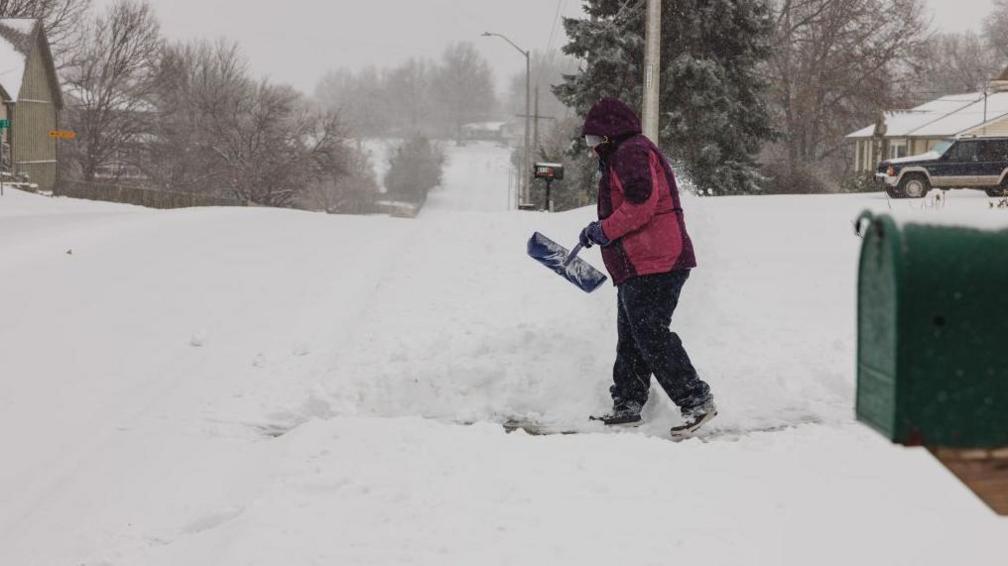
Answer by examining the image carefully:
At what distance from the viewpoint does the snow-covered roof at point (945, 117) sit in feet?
156

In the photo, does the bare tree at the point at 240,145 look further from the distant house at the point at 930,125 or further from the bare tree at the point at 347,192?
the distant house at the point at 930,125

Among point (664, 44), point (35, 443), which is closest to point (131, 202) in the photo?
point (664, 44)

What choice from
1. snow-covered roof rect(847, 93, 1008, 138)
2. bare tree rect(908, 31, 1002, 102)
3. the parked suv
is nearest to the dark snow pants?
the parked suv

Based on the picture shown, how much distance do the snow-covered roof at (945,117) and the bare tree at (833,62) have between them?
135 centimetres

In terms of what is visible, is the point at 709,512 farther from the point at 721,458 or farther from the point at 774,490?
the point at 721,458

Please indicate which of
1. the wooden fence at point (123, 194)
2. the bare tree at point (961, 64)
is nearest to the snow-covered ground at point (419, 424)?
the wooden fence at point (123, 194)

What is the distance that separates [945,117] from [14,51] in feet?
142

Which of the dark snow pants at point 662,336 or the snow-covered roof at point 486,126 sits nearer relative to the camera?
the dark snow pants at point 662,336

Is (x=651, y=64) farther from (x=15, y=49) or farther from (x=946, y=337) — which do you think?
(x=15, y=49)

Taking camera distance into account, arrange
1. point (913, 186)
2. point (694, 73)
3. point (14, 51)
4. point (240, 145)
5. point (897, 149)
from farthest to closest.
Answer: point (240, 145)
point (897, 149)
point (14, 51)
point (694, 73)
point (913, 186)

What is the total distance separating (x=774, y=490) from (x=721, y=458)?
503 millimetres

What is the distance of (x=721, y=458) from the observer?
4.89 metres

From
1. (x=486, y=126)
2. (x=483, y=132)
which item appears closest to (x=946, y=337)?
(x=483, y=132)

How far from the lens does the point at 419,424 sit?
5449 mm
